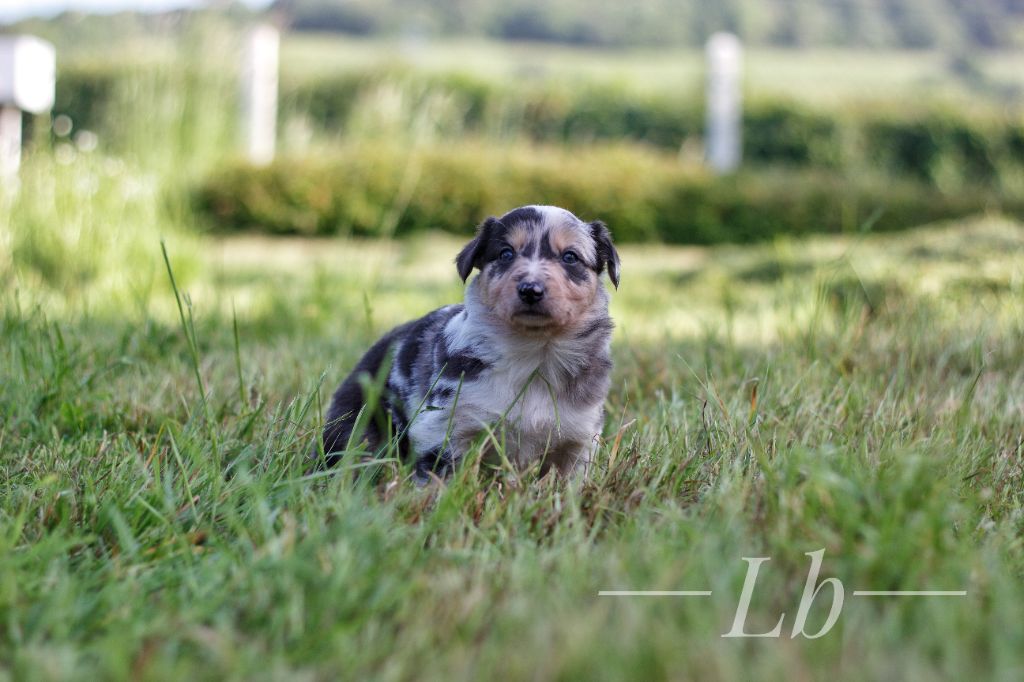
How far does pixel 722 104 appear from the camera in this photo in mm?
18500

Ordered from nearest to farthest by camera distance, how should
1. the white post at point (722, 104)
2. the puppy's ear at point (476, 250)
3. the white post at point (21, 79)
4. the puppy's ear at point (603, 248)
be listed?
the puppy's ear at point (476, 250) < the puppy's ear at point (603, 248) < the white post at point (21, 79) < the white post at point (722, 104)

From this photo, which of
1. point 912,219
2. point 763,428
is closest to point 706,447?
point 763,428

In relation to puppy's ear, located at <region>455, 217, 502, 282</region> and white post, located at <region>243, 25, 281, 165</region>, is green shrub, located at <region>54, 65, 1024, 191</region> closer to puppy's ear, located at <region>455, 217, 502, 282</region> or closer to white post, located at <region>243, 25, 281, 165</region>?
white post, located at <region>243, 25, 281, 165</region>

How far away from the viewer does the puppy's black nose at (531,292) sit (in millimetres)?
2732

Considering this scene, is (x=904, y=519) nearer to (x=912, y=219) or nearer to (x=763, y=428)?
(x=763, y=428)

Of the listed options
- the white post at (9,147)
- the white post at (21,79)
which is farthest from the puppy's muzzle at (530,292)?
the white post at (21,79)

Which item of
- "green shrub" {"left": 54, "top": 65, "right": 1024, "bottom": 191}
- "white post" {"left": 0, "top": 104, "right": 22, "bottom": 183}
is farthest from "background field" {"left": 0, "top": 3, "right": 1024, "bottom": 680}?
"green shrub" {"left": 54, "top": 65, "right": 1024, "bottom": 191}

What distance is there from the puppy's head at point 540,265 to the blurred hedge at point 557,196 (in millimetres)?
8453

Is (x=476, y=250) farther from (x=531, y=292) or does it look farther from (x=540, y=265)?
(x=531, y=292)

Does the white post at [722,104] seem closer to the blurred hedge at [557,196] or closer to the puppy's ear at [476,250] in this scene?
the blurred hedge at [557,196]

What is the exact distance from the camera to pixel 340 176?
1249 cm

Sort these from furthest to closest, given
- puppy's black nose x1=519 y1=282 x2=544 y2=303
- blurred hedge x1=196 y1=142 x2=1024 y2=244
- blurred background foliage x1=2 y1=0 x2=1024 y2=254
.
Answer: blurred hedge x1=196 y1=142 x2=1024 y2=244 → blurred background foliage x1=2 y1=0 x2=1024 y2=254 → puppy's black nose x1=519 y1=282 x2=544 y2=303

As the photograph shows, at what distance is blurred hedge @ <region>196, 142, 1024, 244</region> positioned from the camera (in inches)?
488

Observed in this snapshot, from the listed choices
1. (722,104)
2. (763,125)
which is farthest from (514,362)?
(763,125)
